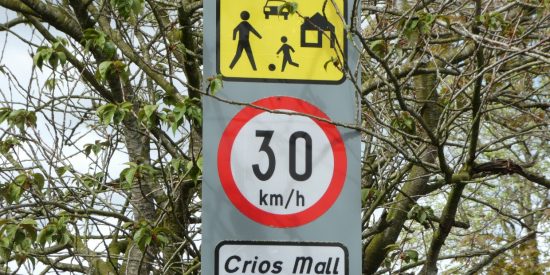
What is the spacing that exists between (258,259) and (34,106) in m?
4.31

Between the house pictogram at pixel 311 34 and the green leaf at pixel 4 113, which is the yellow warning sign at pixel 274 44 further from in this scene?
the green leaf at pixel 4 113

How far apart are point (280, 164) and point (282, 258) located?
1.19 ft

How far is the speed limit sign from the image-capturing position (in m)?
3.67

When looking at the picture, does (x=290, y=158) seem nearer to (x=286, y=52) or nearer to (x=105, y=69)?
(x=286, y=52)

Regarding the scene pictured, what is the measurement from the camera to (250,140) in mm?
3729

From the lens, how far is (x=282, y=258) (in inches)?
142

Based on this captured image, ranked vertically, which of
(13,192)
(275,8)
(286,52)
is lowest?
(13,192)

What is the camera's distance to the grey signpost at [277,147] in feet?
11.9

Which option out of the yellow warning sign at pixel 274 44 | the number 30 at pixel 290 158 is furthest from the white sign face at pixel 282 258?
the yellow warning sign at pixel 274 44

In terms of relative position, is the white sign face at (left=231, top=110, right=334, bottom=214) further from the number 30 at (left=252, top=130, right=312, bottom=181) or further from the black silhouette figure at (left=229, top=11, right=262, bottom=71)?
the black silhouette figure at (left=229, top=11, right=262, bottom=71)

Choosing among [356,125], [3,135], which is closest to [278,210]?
[356,125]

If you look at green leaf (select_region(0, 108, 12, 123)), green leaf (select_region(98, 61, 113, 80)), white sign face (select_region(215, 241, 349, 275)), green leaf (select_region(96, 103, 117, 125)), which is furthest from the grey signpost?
green leaf (select_region(0, 108, 12, 123))

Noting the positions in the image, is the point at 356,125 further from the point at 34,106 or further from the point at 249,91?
the point at 34,106

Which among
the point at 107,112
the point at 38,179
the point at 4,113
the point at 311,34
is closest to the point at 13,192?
the point at 38,179
